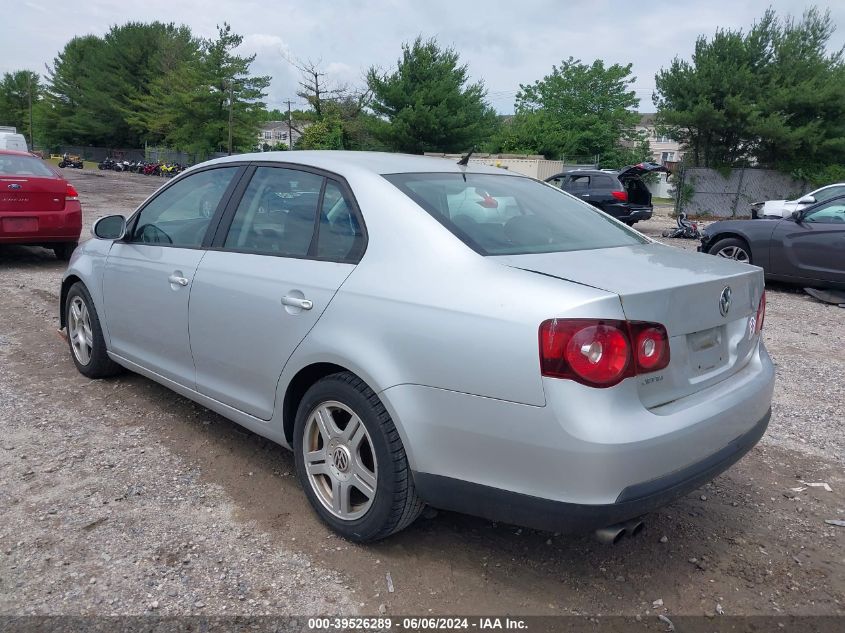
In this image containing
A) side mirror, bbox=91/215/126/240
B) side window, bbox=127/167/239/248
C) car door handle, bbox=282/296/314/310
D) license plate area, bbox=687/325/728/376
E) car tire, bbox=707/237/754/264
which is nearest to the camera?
license plate area, bbox=687/325/728/376

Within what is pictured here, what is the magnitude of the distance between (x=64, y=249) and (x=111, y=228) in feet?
21.6

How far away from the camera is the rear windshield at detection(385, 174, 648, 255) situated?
2865mm

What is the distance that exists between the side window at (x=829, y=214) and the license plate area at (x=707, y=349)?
290 inches

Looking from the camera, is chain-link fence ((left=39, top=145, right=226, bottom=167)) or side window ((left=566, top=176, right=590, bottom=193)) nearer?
side window ((left=566, top=176, right=590, bottom=193))

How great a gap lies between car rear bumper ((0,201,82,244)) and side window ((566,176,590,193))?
12539 mm

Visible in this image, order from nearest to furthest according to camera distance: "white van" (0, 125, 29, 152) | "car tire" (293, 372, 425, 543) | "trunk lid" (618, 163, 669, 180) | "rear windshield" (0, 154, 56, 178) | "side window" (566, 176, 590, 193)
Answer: "car tire" (293, 372, 425, 543) → "rear windshield" (0, 154, 56, 178) → "trunk lid" (618, 163, 669, 180) → "side window" (566, 176, 590, 193) → "white van" (0, 125, 29, 152)

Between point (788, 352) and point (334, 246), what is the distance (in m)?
5.04

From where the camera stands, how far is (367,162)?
3.30m

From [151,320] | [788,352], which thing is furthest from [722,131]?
[151,320]

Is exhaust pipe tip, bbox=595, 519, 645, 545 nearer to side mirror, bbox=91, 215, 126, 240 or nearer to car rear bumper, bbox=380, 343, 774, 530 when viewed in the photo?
car rear bumper, bbox=380, 343, 774, 530

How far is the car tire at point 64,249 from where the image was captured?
10.0 meters

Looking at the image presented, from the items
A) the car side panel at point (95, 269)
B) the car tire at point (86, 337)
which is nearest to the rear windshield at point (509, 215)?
the car side panel at point (95, 269)

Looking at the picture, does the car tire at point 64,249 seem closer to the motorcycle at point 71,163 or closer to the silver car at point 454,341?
the silver car at point 454,341

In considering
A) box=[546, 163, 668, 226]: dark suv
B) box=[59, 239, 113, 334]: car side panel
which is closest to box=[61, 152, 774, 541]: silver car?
box=[59, 239, 113, 334]: car side panel
